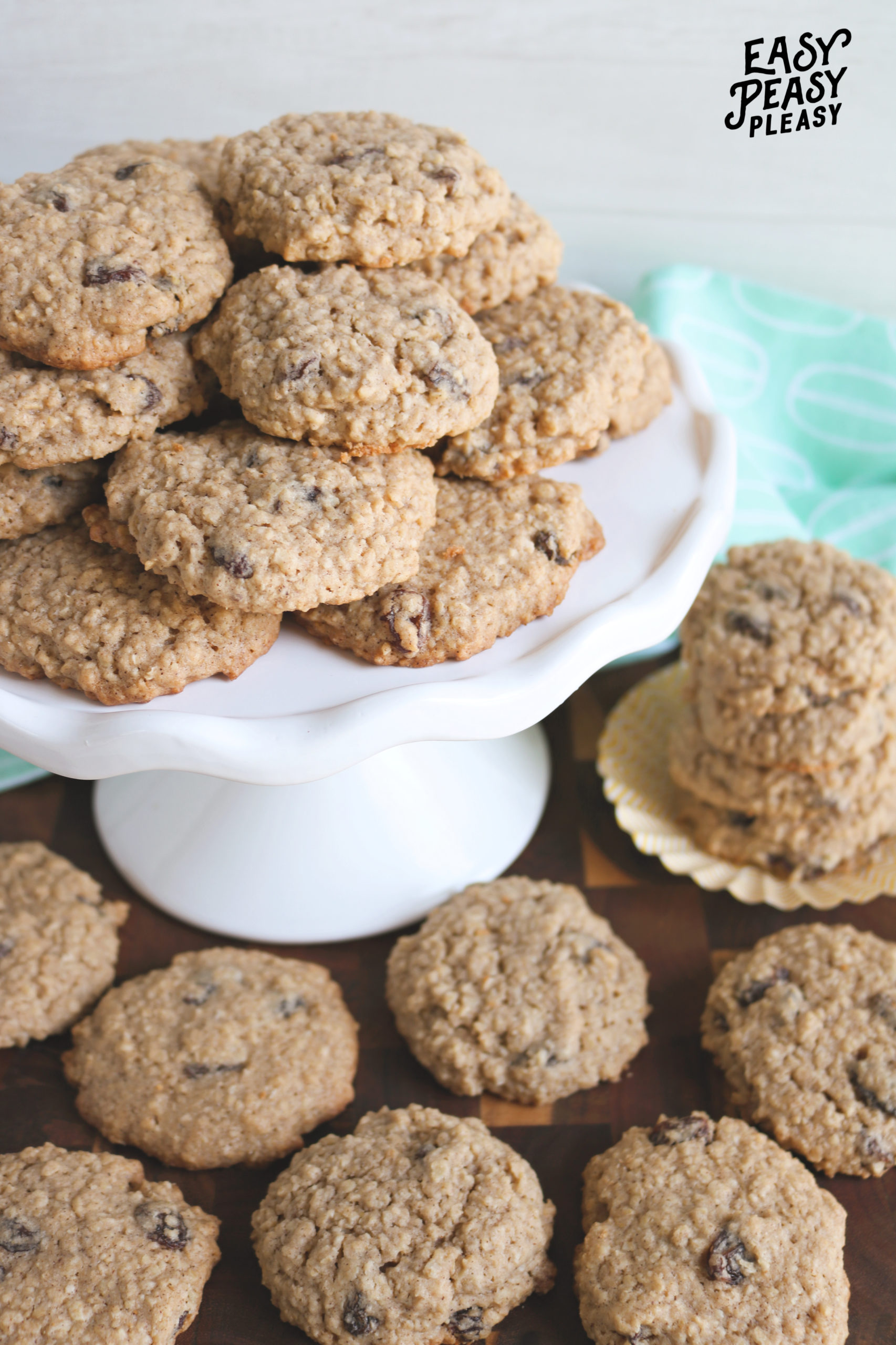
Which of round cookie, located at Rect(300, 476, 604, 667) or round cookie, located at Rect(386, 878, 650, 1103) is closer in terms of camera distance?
round cookie, located at Rect(300, 476, 604, 667)

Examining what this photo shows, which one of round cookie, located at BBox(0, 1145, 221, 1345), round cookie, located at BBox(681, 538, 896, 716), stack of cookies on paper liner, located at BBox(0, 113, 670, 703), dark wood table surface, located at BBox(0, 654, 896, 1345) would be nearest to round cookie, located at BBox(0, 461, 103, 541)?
stack of cookies on paper liner, located at BBox(0, 113, 670, 703)

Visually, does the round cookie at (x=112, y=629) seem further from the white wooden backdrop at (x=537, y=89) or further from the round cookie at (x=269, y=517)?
the white wooden backdrop at (x=537, y=89)

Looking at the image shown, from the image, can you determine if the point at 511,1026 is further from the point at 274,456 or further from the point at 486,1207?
the point at 274,456

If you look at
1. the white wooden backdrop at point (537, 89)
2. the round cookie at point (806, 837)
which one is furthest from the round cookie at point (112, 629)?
the white wooden backdrop at point (537, 89)

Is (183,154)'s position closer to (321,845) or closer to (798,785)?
(321,845)

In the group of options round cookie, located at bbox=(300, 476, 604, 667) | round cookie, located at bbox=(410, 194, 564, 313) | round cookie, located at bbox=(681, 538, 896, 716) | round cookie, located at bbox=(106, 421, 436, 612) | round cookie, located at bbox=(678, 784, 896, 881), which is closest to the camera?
round cookie, located at bbox=(106, 421, 436, 612)

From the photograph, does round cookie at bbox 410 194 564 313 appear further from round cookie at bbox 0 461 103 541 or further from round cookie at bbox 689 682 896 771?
round cookie at bbox 689 682 896 771

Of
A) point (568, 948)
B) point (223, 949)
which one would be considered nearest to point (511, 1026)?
point (568, 948)
